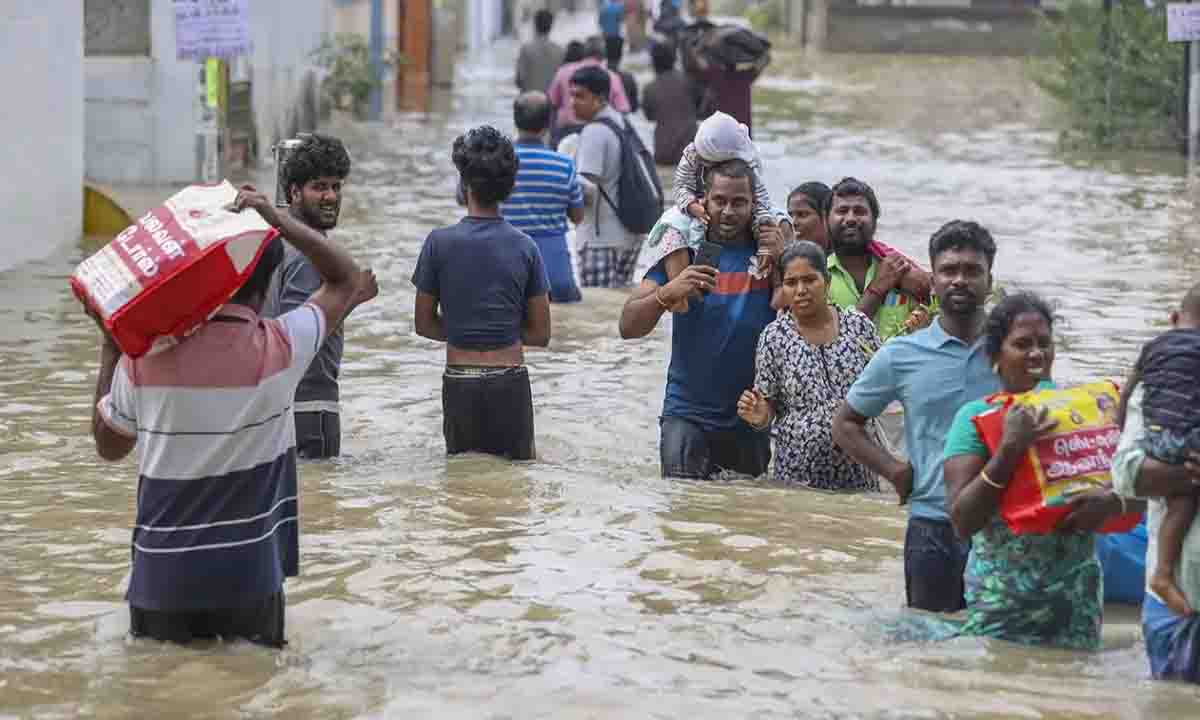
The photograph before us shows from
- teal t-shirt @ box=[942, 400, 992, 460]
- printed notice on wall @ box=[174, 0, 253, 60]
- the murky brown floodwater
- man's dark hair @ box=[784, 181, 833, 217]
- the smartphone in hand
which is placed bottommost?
the murky brown floodwater

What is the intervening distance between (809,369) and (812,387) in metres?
0.07

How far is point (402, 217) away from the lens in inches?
750

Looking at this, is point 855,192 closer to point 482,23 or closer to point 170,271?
point 170,271

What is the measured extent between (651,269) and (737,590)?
1565mm

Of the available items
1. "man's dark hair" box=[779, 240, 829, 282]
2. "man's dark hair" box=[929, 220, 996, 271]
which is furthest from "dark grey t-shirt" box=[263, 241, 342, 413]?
"man's dark hair" box=[929, 220, 996, 271]

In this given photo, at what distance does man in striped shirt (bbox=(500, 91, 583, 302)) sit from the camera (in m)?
12.6

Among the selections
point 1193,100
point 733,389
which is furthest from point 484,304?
point 1193,100

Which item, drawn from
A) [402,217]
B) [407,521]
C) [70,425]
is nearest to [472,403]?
[407,521]

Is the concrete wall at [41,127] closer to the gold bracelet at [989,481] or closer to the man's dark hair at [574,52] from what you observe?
the man's dark hair at [574,52]

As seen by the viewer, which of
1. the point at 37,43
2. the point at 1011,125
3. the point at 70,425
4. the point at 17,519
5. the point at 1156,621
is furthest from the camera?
the point at 1011,125

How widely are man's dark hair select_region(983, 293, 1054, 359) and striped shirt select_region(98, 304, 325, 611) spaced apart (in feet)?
6.29

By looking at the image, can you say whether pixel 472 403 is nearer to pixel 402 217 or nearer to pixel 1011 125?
pixel 402 217

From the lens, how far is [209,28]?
16.6 m

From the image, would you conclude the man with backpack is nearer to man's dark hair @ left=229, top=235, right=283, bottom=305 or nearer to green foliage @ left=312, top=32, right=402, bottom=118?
man's dark hair @ left=229, top=235, right=283, bottom=305
